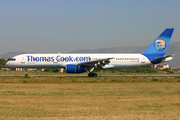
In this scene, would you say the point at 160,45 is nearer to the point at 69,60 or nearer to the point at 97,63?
the point at 97,63

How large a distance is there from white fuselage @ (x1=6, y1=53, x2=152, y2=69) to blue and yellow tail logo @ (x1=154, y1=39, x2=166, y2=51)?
278 cm

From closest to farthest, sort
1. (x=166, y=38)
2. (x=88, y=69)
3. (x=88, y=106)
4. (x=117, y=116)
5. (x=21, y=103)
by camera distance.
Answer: (x=117, y=116) < (x=88, y=106) < (x=21, y=103) < (x=88, y=69) < (x=166, y=38)

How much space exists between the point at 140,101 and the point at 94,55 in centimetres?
2190

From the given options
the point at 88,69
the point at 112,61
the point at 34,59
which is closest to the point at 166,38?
the point at 112,61

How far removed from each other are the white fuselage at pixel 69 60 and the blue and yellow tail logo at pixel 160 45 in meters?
2.78

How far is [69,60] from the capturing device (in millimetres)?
33500

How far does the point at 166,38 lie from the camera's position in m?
35.5

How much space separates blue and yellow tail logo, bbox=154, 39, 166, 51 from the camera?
35344 mm

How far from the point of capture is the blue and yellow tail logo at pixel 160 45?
3534 centimetres

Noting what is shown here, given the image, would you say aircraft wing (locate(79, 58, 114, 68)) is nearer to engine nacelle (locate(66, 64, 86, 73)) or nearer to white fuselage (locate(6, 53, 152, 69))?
engine nacelle (locate(66, 64, 86, 73))

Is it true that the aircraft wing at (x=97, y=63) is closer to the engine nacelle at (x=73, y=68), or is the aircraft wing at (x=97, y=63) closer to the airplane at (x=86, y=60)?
the airplane at (x=86, y=60)

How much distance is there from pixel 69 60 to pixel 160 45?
45.4ft

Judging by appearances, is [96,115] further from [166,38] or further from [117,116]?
[166,38]

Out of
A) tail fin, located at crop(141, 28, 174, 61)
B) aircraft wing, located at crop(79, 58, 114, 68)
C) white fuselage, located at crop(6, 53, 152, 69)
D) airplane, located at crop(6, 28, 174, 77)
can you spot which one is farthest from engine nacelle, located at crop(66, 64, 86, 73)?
tail fin, located at crop(141, 28, 174, 61)
